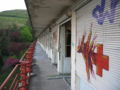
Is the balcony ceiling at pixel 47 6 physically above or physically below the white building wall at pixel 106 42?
above

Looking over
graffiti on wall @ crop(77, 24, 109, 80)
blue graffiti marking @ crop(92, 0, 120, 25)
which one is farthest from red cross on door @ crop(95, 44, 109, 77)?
blue graffiti marking @ crop(92, 0, 120, 25)

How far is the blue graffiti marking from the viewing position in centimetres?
210

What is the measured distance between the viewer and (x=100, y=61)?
8.06 feet

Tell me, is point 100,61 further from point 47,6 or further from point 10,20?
point 10,20

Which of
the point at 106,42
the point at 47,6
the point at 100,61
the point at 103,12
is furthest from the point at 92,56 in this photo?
the point at 47,6

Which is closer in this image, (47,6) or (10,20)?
(47,6)

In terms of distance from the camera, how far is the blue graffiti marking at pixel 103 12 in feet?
6.88

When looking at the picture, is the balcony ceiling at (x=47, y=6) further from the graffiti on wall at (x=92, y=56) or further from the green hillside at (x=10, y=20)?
the green hillside at (x=10, y=20)

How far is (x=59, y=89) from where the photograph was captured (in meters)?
4.62

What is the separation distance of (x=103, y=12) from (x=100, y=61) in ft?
2.16

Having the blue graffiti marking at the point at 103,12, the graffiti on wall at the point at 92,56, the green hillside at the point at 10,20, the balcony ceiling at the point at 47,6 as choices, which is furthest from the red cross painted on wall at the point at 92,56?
the green hillside at the point at 10,20

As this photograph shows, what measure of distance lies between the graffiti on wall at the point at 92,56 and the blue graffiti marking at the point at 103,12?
0.32 meters

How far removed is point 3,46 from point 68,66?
58.1 feet

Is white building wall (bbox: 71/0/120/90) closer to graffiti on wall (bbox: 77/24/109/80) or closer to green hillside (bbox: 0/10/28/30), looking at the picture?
graffiti on wall (bbox: 77/24/109/80)
